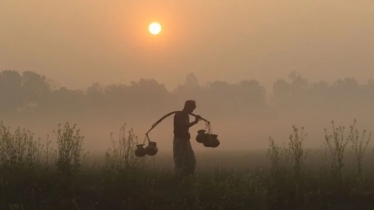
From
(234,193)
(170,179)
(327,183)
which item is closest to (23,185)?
(170,179)

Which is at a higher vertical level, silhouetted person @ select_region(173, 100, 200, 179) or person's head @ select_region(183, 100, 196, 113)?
person's head @ select_region(183, 100, 196, 113)

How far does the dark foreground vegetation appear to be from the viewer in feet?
30.3

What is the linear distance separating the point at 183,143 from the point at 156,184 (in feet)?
4.14

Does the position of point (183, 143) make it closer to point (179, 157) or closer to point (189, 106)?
point (179, 157)

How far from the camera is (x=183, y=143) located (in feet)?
35.6

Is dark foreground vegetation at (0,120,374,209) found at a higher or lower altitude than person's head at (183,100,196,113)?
lower

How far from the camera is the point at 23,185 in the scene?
10195 millimetres

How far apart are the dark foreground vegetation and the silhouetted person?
16.7 inches

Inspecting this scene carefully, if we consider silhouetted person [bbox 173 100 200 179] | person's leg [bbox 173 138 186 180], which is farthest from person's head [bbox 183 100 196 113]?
person's leg [bbox 173 138 186 180]

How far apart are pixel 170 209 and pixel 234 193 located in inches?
57.0

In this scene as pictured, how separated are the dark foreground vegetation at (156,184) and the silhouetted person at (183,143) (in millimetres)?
424

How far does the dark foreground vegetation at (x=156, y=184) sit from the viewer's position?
9.23 m

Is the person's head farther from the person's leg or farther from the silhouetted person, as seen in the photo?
the person's leg

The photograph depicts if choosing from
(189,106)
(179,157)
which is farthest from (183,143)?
(189,106)
